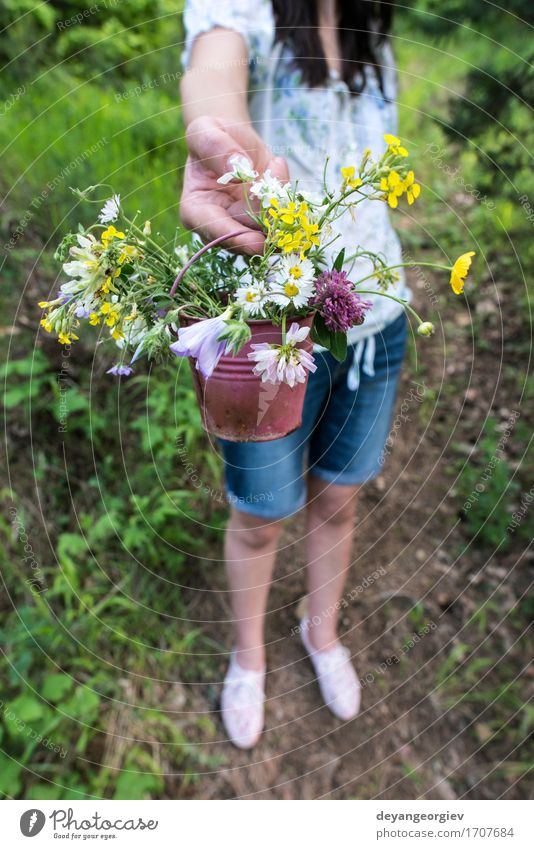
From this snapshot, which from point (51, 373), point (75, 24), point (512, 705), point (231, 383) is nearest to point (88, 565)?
point (51, 373)

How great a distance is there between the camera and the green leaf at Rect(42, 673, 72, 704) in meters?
1.51

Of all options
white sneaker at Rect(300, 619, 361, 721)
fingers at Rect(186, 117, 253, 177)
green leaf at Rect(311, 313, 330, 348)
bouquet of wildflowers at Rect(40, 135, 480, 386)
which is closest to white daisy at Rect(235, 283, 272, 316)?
bouquet of wildflowers at Rect(40, 135, 480, 386)

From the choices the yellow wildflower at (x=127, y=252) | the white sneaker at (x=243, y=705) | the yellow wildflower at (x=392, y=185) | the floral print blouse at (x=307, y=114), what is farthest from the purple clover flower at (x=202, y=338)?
the white sneaker at (x=243, y=705)

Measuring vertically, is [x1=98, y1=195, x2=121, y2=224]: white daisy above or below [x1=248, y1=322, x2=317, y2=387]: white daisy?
above

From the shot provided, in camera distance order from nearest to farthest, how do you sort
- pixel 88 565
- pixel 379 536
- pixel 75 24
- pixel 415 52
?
pixel 88 565, pixel 379 536, pixel 75 24, pixel 415 52

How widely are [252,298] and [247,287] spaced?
3 centimetres

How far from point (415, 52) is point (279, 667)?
4222 millimetres

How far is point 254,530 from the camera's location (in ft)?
4.65

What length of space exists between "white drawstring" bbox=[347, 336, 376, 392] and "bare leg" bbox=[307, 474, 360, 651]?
0.29 metres

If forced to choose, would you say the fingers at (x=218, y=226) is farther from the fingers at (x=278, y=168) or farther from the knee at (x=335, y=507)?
the knee at (x=335, y=507)

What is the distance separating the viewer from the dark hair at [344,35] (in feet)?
3.80

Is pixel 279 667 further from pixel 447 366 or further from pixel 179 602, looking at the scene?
pixel 447 366

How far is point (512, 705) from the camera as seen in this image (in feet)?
5.82

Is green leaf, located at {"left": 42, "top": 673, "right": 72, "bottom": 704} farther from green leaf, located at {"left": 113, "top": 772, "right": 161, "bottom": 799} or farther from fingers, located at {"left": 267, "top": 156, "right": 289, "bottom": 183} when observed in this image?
fingers, located at {"left": 267, "top": 156, "right": 289, "bottom": 183}
